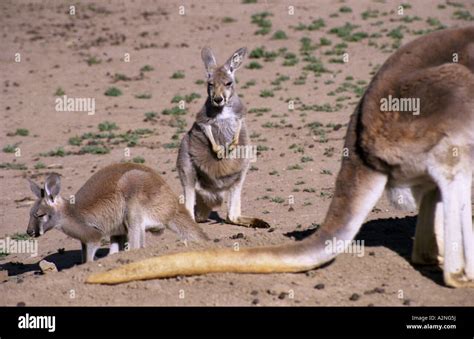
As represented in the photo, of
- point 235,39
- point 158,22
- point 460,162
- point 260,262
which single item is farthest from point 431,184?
point 158,22

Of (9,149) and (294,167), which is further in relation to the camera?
(9,149)

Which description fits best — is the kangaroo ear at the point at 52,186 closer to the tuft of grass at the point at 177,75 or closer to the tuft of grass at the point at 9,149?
the tuft of grass at the point at 9,149

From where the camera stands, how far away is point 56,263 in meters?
7.33

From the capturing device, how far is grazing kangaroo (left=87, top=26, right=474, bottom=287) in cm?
487

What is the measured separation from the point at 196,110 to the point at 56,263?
237 inches

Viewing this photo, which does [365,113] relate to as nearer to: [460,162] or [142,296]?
[460,162]

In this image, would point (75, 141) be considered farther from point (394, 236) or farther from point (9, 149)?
point (394, 236)

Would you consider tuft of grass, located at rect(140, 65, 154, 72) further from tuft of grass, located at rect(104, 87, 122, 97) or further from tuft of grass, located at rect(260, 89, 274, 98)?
tuft of grass, located at rect(260, 89, 274, 98)

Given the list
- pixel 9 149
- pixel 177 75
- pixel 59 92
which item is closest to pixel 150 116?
pixel 9 149

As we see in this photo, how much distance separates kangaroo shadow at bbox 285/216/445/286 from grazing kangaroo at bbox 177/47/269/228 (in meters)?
1.73

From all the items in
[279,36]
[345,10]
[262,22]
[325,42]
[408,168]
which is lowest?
[408,168]

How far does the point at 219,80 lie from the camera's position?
27.6ft

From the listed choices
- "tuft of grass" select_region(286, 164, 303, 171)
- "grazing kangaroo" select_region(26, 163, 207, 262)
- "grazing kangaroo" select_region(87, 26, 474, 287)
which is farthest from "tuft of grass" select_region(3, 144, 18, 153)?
"grazing kangaroo" select_region(87, 26, 474, 287)

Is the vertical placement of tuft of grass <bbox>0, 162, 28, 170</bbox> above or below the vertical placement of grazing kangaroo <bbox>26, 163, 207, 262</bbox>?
below
